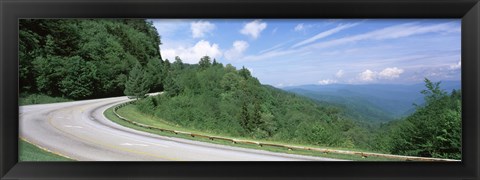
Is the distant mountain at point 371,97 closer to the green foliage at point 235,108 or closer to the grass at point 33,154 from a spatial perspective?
the green foliage at point 235,108

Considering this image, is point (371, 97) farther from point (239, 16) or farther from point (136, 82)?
point (136, 82)

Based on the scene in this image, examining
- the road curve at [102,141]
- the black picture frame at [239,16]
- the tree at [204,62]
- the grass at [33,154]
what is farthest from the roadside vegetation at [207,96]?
the grass at [33,154]

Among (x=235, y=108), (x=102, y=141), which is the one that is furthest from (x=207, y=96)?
(x=102, y=141)

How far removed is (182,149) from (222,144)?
441mm

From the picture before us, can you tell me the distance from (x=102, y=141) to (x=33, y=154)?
0.68 meters

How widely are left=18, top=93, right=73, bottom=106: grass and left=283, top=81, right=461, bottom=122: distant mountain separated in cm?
256

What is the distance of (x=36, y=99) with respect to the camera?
14.5ft

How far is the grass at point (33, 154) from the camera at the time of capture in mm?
4215

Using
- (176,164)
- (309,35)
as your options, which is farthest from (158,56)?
(309,35)

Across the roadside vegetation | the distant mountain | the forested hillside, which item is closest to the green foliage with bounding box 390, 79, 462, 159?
the roadside vegetation

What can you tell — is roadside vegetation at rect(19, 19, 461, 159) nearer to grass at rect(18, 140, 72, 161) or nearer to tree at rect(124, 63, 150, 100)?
tree at rect(124, 63, 150, 100)

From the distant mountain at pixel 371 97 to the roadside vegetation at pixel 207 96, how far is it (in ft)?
0.21

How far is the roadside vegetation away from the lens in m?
4.46

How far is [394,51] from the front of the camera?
448cm
